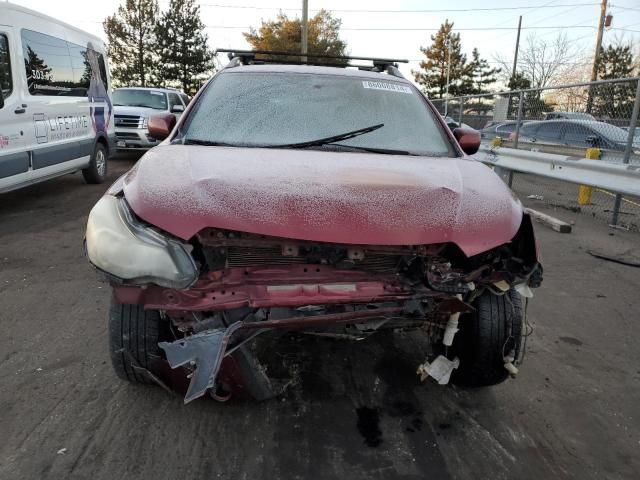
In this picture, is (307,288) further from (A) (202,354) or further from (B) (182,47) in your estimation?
(B) (182,47)

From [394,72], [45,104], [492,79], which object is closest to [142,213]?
[394,72]

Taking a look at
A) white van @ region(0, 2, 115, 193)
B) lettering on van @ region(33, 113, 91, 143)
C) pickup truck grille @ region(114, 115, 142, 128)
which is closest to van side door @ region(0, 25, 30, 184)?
white van @ region(0, 2, 115, 193)

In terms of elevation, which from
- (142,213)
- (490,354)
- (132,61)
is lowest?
(490,354)

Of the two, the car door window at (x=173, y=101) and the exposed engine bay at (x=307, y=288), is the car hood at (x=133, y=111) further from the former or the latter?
the exposed engine bay at (x=307, y=288)

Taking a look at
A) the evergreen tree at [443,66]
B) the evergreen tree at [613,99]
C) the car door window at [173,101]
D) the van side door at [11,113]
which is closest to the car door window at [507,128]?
the evergreen tree at [613,99]

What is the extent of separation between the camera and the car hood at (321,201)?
2.03 meters

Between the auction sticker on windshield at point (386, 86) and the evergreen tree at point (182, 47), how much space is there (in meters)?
34.1

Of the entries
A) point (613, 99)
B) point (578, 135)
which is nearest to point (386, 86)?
point (613, 99)

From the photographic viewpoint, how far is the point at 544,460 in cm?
234

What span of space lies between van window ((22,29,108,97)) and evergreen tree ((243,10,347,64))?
2848cm

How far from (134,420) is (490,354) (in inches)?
73.5

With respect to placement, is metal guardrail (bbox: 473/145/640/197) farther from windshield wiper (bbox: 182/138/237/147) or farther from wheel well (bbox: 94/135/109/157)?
wheel well (bbox: 94/135/109/157)

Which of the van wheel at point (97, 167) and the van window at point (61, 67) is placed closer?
the van window at point (61, 67)

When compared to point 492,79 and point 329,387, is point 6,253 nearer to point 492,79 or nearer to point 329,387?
point 329,387
